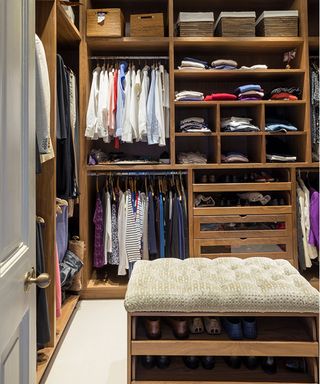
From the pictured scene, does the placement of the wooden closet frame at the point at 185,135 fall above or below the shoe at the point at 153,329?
above

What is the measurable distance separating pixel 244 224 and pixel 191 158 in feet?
2.48

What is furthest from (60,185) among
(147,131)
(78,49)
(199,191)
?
(78,49)

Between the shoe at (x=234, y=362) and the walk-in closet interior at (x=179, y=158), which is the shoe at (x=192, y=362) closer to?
the shoe at (x=234, y=362)

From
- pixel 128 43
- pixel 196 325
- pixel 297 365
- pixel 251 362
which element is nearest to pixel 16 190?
pixel 196 325

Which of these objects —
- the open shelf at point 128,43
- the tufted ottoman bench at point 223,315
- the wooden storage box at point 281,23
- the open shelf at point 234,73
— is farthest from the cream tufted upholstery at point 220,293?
the wooden storage box at point 281,23

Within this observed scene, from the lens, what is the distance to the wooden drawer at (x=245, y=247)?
130 inches

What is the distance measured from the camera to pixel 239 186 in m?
3.33

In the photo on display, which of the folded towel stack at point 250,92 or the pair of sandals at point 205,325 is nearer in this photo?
the pair of sandals at point 205,325

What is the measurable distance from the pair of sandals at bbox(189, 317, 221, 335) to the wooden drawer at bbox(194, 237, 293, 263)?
1318 millimetres

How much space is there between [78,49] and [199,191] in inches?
66.6

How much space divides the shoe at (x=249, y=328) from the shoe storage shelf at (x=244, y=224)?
1.41 metres

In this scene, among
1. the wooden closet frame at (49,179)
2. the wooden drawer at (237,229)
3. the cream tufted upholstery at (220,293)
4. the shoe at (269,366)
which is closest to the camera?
the cream tufted upholstery at (220,293)

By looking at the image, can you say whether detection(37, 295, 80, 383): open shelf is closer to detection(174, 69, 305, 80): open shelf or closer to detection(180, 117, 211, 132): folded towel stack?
detection(180, 117, 211, 132): folded towel stack

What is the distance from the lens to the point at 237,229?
3344mm
